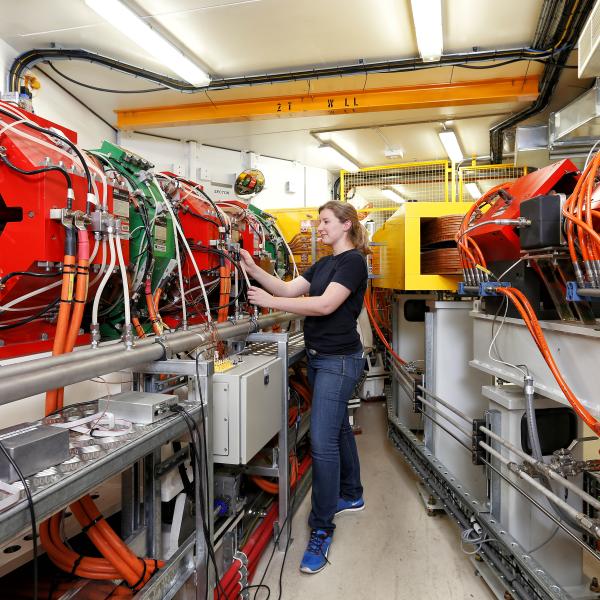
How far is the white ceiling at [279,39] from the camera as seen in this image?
3.37 meters

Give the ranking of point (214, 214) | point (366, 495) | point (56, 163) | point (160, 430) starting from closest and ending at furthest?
point (160, 430) < point (56, 163) < point (214, 214) < point (366, 495)

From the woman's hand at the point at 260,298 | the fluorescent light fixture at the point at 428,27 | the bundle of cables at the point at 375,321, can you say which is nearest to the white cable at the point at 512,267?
the woman's hand at the point at 260,298

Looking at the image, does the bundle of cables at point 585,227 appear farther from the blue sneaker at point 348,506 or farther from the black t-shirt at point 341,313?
the blue sneaker at point 348,506

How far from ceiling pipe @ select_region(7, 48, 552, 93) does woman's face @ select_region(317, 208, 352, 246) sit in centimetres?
252

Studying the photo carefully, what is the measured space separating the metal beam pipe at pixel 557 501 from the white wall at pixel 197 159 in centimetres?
453

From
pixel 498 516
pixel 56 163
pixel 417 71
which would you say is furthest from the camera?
pixel 417 71

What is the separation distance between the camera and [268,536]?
7.14ft

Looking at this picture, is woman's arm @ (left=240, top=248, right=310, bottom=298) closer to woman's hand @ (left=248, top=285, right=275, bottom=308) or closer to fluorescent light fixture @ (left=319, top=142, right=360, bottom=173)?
woman's hand @ (left=248, top=285, right=275, bottom=308)

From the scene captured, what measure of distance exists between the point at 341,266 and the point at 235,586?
1.40 metres

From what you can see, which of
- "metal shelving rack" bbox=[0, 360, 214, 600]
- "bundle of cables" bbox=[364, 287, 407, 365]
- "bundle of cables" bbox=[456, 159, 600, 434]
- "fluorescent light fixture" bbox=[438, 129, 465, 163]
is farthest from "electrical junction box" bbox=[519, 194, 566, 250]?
"fluorescent light fixture" bbox=[438, 129, 465, 163]

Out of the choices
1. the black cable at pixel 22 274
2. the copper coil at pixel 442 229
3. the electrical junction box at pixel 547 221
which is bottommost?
the black cable at pixel 22 274

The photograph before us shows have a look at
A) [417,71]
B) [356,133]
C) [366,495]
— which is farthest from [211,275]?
[356,133]

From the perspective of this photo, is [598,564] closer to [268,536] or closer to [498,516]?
[498,516]

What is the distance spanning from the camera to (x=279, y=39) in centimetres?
383
